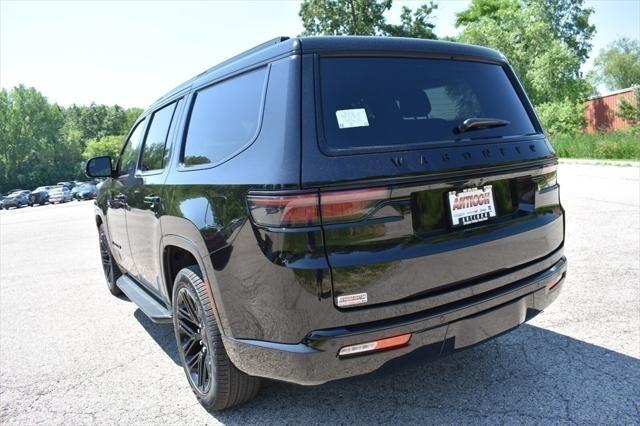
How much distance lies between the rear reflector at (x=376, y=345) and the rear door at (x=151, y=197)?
1634 millimetres

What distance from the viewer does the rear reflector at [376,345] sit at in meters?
2.07

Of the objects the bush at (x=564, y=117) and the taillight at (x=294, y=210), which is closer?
the taillight at (x=294, y=210)

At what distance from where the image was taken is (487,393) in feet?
9.11

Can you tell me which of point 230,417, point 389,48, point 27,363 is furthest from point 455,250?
point 27,363

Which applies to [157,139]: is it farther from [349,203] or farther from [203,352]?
[349,203]

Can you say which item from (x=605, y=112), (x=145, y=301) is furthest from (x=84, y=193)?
(x=145, y=301)

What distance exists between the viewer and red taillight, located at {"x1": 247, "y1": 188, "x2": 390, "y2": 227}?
79.7 inches

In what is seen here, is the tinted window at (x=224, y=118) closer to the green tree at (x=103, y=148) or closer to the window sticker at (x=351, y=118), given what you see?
the window sticker at (x=351, y=118)

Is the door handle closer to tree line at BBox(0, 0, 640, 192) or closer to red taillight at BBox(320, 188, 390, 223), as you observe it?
red taillight at BBox(320, 188, 390, 223)

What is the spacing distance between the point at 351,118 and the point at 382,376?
1.17 metres

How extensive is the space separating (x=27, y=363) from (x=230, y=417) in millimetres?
2095

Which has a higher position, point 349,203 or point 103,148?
point 103,148

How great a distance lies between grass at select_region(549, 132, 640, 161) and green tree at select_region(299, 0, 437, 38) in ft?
47.0

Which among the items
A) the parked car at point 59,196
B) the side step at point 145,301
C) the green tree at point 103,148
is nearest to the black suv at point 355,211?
the side step at point 145,301
